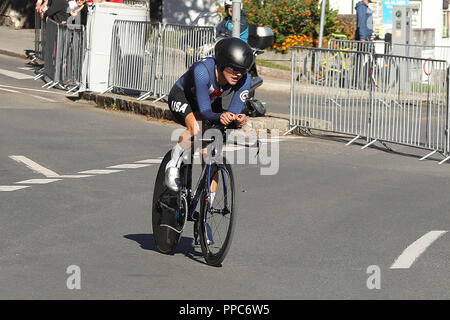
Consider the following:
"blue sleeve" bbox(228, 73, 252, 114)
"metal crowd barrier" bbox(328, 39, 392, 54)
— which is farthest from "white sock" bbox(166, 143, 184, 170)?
"metal crowd barrier" bbox(328, 39, 392, 54)

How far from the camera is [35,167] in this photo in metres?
13.1

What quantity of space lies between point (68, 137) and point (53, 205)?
5307 mm

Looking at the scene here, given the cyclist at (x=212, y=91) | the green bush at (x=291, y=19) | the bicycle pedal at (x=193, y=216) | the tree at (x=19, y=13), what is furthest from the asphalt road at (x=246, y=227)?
the tree at (x=19, y=13)

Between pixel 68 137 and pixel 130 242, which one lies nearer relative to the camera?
pixel 130 242

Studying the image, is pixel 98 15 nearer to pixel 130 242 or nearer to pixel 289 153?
pixel 289 153

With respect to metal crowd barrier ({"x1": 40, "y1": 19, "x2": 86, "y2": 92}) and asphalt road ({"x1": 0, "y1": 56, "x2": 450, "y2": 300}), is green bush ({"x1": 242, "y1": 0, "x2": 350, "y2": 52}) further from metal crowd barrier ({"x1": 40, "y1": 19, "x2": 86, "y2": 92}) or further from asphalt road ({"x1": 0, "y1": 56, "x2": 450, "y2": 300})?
asphalt road ({"x1": 0, "y1": 56, "x2": 450, "y2": 300})

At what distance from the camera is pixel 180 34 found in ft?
62.2

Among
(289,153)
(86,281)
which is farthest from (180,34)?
(86,281)

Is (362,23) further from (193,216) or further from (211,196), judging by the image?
(211,196)

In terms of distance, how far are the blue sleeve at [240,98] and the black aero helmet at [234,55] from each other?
0.70 ft

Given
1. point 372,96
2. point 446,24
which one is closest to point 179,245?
point 372,96

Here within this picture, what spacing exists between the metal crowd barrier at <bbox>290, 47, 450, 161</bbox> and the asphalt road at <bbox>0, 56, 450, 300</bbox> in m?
0.45

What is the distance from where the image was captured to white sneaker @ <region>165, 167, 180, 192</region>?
838cm

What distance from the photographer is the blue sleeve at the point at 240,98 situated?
8.04 meters
